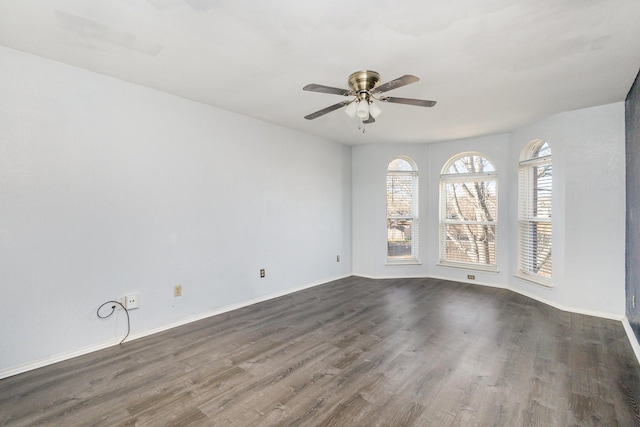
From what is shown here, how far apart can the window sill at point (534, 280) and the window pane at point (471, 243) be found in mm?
463

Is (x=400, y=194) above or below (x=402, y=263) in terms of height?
above

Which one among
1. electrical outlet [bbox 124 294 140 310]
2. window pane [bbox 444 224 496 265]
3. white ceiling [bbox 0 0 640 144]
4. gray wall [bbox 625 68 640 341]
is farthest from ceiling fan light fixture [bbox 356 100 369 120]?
window pane [bbox 444 224 496 265]

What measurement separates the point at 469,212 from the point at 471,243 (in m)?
0.51

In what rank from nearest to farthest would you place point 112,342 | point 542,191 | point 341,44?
point 341,44, point 112,342, point 542,191

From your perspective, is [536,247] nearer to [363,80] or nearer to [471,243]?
[471,243]

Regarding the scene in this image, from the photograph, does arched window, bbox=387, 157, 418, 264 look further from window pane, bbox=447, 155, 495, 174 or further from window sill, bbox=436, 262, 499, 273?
window pane, bbox=447, 155, 495, 174

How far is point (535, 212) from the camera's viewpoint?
409 cm

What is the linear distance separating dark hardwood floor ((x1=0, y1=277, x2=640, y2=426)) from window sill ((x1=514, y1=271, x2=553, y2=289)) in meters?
0.48

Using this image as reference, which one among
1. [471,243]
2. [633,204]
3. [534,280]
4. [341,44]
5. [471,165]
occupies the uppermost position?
[341,44]

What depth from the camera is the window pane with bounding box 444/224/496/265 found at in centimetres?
473

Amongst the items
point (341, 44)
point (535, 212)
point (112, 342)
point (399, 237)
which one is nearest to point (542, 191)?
point (535, 212)

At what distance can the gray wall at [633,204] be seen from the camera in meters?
2.62

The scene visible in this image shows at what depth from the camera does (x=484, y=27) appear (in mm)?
1853

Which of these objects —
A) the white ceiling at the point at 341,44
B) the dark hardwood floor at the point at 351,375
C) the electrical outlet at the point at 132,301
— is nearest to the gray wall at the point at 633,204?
the white ceiling at the point at 341,44
